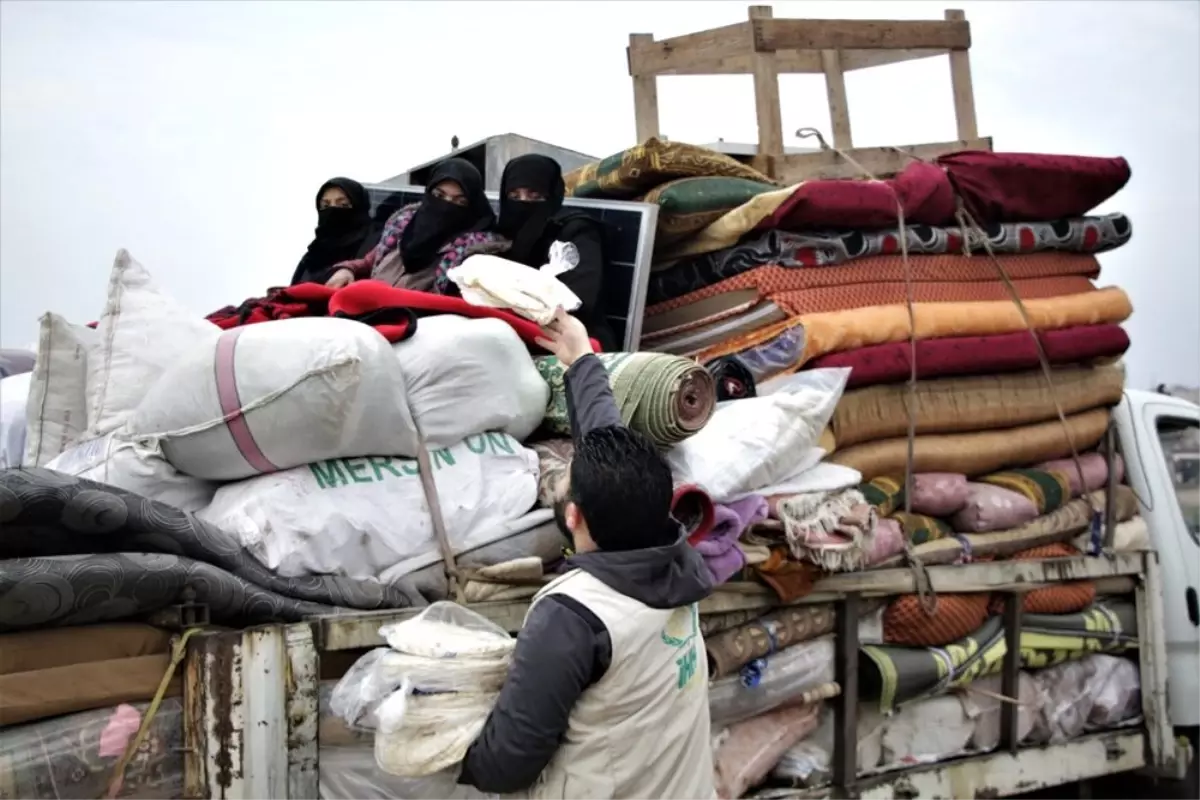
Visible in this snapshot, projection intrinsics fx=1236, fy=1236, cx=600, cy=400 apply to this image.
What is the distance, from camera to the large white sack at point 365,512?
7.92 ft

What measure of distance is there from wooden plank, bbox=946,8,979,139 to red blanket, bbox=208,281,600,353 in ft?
8.47

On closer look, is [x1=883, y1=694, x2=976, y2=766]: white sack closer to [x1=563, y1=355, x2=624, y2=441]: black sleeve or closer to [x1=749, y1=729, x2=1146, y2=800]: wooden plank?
[x1=749, y1=729, x2=1146, y2=800]: wooden plank

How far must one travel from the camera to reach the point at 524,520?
2.66 m

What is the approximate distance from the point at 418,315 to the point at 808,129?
216 centimetres

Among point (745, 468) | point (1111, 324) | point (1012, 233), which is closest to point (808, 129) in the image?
point (1012, 233)

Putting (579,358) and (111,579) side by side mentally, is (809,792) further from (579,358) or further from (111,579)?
(111,579)

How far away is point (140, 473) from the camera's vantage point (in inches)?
98.3

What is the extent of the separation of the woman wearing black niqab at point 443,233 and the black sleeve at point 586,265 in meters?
0.22

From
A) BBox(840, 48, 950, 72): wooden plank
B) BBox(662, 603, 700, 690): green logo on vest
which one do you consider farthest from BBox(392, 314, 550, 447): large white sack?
BBox(840, 48, 950, 72): wooden plank

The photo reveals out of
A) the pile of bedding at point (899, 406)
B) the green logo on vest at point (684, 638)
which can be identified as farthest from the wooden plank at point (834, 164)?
the green logo on vest at point (684, 638)

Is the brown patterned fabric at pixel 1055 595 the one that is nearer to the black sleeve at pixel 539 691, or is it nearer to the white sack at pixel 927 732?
the white sack at pixel 927 732

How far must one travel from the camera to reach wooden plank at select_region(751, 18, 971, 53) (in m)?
4.56

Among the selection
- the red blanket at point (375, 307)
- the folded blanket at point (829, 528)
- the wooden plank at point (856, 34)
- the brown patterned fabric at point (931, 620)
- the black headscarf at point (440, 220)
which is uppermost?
the wooden plank at point (856, 34)

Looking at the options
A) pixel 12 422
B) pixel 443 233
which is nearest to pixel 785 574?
pixel 443 233
